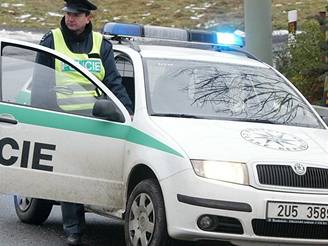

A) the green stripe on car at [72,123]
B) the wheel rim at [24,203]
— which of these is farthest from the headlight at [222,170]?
the wheel rim at [24,203]

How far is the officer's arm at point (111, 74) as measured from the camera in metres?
6.14

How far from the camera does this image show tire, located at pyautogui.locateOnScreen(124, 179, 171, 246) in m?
5.10

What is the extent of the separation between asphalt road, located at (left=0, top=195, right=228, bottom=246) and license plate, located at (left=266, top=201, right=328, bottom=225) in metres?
1.05

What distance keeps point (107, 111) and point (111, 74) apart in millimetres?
653

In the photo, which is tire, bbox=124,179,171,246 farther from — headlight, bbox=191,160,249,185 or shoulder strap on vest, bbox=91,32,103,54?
shoulder strap on vest, bbox=91,32,103,54

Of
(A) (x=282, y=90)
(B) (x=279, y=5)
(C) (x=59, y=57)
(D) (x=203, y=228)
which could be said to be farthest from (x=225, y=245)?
(B) (x=279, y=5)

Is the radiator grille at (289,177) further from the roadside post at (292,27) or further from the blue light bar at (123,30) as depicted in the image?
the roadside post at (292,27)

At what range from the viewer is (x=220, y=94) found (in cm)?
602

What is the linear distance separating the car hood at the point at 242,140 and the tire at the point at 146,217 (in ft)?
1.34

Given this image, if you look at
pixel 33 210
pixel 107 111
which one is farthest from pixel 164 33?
pixel 33 210

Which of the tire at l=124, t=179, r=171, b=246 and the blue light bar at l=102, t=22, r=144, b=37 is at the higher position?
the blue light bar at l=102, t=22, r=144, b=37

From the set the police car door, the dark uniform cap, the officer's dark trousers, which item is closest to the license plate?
the police car door

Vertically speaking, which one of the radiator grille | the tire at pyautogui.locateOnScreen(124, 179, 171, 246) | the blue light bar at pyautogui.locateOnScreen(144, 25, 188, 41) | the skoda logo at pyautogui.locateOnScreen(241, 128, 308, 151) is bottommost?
the tire at pyautogui.locateOnScreen(124, 179, 171, 246)

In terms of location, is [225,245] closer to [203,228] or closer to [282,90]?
[203,228]
